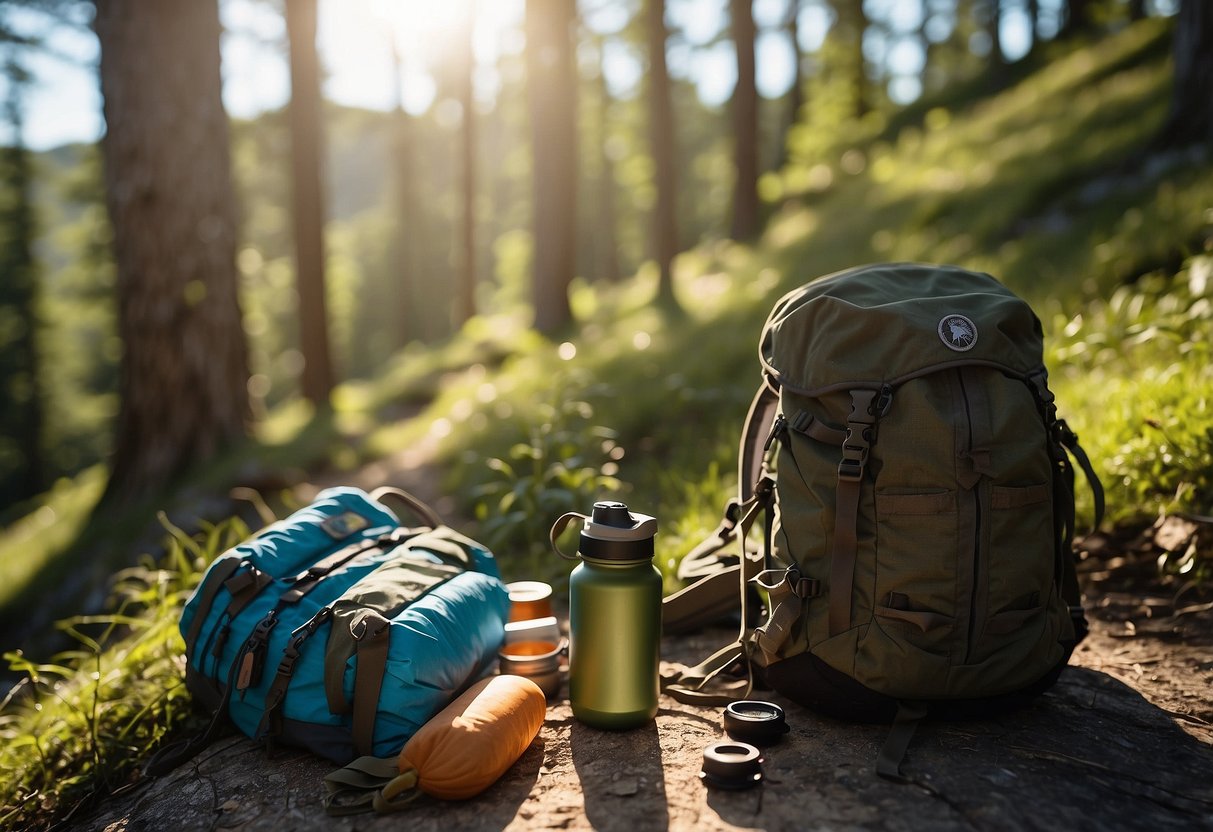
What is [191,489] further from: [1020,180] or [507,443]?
[1020,180]

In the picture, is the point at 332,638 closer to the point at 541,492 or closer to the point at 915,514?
the point at 915,514

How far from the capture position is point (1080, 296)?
513cm

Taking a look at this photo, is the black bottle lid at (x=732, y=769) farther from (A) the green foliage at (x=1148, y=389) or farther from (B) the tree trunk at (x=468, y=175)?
(B) the tree trunk at (x=468, y=175)

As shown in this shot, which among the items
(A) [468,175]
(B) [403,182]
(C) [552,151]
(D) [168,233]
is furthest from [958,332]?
(B) [403,182]

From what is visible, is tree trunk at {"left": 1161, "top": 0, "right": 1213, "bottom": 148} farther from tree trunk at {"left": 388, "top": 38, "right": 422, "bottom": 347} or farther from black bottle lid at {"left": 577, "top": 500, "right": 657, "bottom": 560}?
tree trunk at {"left": 388, "top": 38, "right": 422, "bottom": 347}

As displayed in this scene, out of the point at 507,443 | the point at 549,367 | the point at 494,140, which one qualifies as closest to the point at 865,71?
the point at 549,367

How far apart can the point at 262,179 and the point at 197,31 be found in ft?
66.2

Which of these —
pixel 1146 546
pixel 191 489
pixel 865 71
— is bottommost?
pixel 191 489

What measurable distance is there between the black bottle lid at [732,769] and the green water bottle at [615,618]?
37 centimetres

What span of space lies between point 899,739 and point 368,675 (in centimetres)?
148

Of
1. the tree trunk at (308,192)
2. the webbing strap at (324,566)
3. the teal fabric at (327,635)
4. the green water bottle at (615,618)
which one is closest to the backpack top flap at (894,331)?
the green water bottle at (615,618)

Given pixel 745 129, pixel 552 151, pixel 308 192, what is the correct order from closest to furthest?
pixel 552 151 → pixel 308 192 → pixel 745 129

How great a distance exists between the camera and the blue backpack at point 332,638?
7.95ft

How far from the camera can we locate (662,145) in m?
12.7
